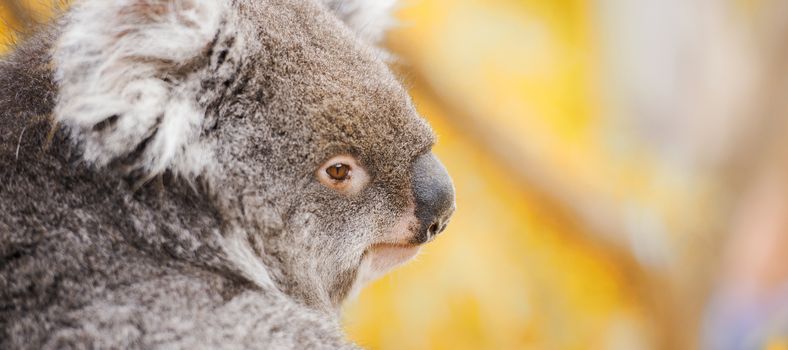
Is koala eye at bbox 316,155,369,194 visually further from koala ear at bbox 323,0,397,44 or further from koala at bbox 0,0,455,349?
koala ear at bbox 323,0,397,44

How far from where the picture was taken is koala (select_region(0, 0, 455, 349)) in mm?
2049

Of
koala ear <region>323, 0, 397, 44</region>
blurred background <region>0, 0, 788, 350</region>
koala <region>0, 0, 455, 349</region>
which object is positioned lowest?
koala <region>0, 0, 455, 349</region>

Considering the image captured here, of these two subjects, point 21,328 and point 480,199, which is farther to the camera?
point 480,199

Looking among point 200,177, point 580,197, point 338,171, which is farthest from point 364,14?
point 580,197

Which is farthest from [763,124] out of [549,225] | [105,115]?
[105,115]

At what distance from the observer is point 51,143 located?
2174 millimetres

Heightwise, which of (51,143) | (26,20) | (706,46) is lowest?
(51,143)

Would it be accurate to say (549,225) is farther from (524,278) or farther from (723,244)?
(723,244)

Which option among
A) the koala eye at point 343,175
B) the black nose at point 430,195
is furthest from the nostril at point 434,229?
the koala eye at point 343,175

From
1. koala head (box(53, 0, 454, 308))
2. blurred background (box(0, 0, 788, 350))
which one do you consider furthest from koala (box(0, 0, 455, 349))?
blurred background (box(0, 0, 788, 350))

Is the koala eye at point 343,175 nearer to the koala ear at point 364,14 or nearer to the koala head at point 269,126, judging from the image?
the koala head at point 269,126

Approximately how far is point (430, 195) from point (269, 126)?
0.51m

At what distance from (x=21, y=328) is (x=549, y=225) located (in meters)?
3.37

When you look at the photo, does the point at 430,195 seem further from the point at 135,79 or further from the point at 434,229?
the point at 135,79
